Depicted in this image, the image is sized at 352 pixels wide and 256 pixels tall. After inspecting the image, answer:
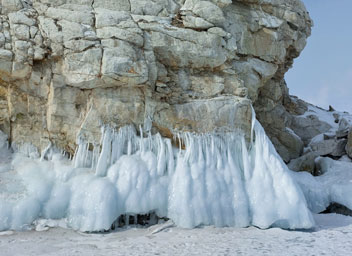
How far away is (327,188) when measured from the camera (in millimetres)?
14383

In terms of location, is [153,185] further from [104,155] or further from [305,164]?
[305,164]

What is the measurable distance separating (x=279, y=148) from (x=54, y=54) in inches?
563

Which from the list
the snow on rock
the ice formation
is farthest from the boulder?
the ice formation

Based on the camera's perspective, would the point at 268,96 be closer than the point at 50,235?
No

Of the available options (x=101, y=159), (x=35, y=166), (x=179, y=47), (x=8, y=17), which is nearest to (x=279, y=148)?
(x=179, y=47)

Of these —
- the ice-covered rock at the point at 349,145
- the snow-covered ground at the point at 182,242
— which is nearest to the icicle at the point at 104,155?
the snow-covered ground at the point at 182,242

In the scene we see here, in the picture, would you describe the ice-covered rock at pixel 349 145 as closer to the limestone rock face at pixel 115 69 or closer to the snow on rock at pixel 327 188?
the snow on rock at pixel 327 188

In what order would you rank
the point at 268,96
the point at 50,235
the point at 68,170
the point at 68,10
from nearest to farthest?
1. the point at 50,235
2. the point at 68,170
3. the point at 68,10
4. the point at 268,96

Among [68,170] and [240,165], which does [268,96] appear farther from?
[68,170]

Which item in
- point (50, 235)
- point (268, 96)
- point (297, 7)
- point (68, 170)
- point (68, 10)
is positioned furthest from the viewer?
point (268, 96)

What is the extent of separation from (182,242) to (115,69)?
582cm

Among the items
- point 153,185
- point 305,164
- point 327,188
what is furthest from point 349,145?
point 153,185

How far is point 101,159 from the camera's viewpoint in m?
10.5

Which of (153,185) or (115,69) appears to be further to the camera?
(115,69)
